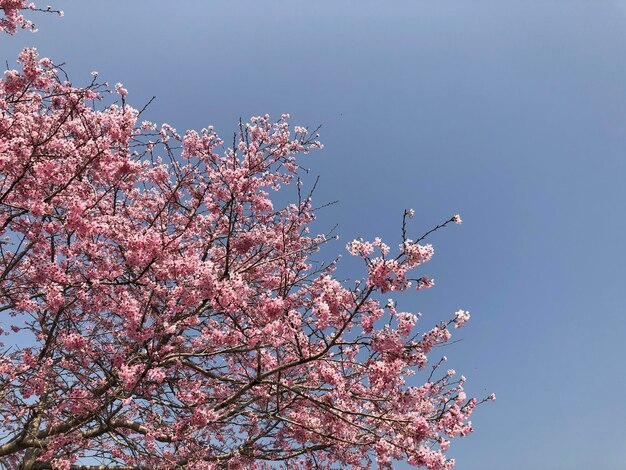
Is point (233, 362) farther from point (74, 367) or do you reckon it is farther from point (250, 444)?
point (74, 367)

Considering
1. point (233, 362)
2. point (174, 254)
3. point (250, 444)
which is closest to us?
point (174, 254)

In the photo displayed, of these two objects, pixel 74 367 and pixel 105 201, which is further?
pixel 105 201

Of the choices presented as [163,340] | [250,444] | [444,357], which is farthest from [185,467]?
[444,357]

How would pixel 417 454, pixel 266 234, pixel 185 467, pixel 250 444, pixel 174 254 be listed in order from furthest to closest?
pixel 266 234
pixel 250 444
pixel 174 254
pixel 185 467
pixel 417 454

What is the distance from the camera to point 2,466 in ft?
28.0

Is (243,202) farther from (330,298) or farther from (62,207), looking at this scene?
(330,298)

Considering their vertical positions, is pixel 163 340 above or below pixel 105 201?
below

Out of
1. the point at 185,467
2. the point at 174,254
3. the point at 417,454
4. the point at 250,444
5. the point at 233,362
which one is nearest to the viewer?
the point at 417,454

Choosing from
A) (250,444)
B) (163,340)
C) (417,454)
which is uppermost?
(163,340)

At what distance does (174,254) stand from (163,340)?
1.54 metres

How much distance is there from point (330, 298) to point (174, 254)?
3345 millimetres

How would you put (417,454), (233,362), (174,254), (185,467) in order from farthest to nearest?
1. (233,362)
2. (174,254)
3. (185,467)
4. (417,454)

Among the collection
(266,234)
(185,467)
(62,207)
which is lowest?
(185,467)

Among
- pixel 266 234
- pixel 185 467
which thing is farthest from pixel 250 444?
pixel 266 234
